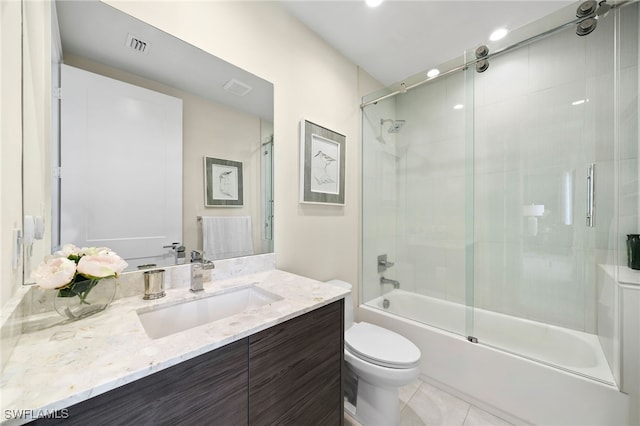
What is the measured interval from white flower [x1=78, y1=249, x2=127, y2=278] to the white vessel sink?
21 centimetres

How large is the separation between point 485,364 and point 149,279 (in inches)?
77.7

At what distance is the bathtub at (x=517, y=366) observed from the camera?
127 cm

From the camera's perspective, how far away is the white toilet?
4.23 ft

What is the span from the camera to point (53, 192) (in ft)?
2.87

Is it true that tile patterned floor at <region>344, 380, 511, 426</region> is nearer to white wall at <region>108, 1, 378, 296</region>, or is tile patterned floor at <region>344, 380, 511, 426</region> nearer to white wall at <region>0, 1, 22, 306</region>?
white wall at <region>108, 1, 378, 296</region>

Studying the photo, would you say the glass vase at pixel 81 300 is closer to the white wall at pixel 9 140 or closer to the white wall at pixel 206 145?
the white wall at pixel 9 140

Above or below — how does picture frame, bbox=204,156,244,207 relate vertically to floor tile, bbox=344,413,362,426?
above

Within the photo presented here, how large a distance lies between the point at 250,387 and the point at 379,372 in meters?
0.83

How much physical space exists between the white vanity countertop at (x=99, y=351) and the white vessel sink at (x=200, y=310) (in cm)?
5

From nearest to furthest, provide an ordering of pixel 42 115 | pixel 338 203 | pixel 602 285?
pixel 42 115 → pixel 602 285 → pixel 338 203

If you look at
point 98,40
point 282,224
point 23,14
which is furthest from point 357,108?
point 23,14

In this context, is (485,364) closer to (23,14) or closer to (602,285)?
(602,285)

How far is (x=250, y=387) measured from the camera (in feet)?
2.47

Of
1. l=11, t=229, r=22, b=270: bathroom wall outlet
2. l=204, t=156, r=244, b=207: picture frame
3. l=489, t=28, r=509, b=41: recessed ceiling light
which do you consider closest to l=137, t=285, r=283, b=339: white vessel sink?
l=11, t=229, r=22, b=270: bathroom wall outlet
